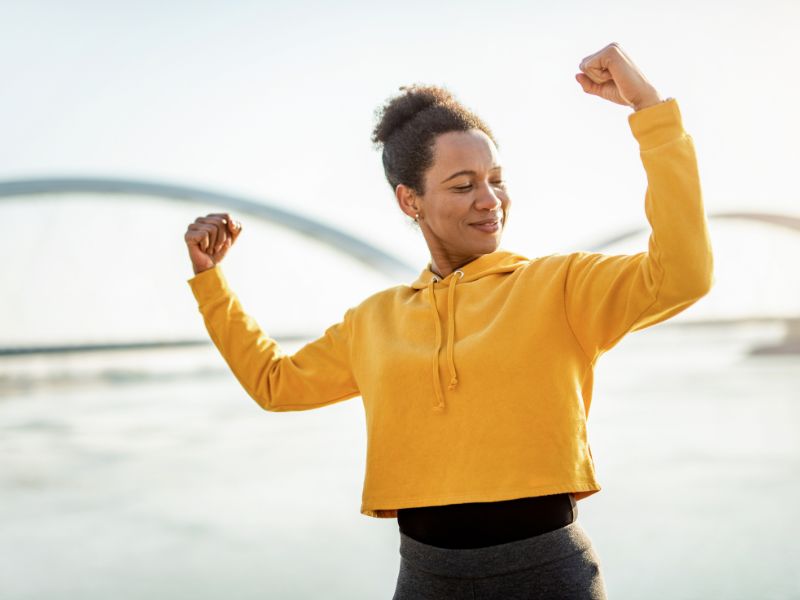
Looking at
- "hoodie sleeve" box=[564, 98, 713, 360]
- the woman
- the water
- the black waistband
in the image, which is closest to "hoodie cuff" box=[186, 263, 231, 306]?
the woman

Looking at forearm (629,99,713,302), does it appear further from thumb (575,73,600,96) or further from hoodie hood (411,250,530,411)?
hoodie hood (411,250,530,411)

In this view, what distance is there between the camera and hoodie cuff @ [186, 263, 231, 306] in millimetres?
1692

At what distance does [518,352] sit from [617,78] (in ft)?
1.28

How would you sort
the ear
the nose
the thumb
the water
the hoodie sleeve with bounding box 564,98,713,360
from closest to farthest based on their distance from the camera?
the hoodie sleeve with bounding box 564,98,713,360 < the thumb < the nose < the ear < the water

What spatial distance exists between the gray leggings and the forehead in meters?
0.58

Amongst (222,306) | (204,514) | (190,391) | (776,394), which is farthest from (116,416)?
(222,306)

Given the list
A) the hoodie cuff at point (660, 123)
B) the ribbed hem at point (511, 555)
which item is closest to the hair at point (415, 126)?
the hoodie cuff at point (660, 123)

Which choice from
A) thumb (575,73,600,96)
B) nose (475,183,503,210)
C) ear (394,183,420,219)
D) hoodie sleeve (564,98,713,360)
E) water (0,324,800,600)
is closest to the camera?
hoodie sleeve (564,98,713,360)

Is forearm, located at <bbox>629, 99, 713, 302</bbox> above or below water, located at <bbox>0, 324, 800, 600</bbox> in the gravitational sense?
above

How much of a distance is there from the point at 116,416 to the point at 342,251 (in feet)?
21.9

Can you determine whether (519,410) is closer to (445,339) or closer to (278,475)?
(445,339)

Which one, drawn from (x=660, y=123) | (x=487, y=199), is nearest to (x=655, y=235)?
(x=660, y=123)

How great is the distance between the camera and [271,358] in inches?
65.7

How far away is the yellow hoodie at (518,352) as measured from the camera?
1.15m
